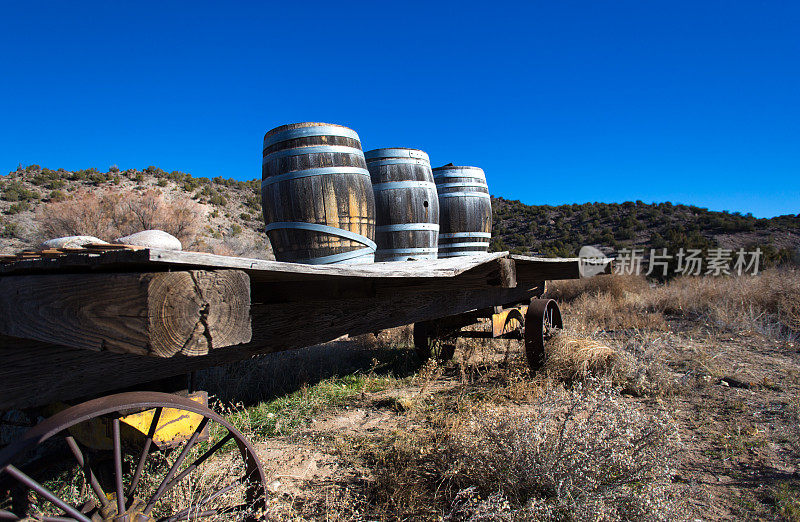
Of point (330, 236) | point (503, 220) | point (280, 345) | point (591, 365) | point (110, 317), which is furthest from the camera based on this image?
point (503, 220)

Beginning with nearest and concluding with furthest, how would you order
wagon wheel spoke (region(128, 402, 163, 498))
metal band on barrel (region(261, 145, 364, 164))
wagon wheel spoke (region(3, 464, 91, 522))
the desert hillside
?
wagon wheel spoke (region(3, 464, 91, 522)), wagon wheel spoke (region(128, 402, 163, 498)), metal band on barrel (region(261, 145, 364, 164)), the desert hillside

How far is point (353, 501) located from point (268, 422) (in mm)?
1341

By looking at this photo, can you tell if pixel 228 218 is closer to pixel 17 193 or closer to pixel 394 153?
pixel 17 193

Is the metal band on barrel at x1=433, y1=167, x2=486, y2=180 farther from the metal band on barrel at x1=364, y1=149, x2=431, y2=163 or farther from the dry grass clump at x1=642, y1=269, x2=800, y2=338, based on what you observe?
the dry grass clump at x1=642, y1=269, x2=800, y2=338

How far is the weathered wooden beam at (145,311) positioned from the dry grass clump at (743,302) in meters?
8.32

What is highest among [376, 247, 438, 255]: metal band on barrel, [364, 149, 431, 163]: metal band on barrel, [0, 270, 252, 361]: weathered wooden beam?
[364, 149, 431, 163]: metal band on barrel

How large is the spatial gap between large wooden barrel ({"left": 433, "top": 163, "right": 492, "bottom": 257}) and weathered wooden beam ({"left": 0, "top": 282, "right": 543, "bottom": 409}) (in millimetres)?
2867

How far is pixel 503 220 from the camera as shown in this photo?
33625 millimetres

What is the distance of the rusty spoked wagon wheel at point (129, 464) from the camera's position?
1.42 meters

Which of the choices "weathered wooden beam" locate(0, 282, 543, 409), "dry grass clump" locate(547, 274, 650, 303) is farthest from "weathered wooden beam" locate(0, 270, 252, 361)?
"dry grass clump" locate(547, 274, 650, 303)

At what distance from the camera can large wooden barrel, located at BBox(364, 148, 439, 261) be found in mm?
4391

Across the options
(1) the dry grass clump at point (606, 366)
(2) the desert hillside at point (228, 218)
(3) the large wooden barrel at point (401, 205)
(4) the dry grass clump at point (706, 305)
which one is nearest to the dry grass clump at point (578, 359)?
(1) the dry grass clump at point (606, 366)

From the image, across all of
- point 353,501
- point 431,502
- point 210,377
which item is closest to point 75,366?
point 353,501

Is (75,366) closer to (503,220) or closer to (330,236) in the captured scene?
(330,236)
